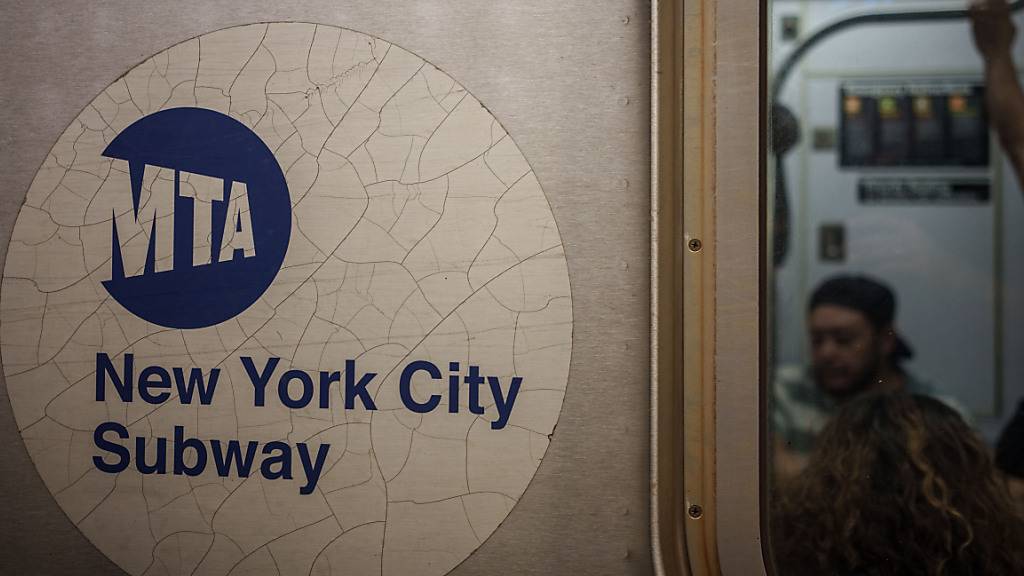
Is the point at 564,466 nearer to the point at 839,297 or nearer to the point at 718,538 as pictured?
the point at 718,538

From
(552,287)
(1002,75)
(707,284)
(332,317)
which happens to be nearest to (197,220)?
(332,317)

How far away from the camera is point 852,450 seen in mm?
1192

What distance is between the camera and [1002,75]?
1168 mm

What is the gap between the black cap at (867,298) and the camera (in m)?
1.19

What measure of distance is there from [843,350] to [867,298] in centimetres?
10

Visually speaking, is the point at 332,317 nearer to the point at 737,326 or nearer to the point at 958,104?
the point at 737,326

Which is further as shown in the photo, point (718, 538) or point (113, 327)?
point (113, 327)

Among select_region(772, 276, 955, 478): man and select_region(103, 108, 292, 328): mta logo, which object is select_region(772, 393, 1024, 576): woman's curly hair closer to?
select_region(772, 276, 955, 478): man

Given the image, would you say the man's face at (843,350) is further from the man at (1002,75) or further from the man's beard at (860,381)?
the man at (1002,75)

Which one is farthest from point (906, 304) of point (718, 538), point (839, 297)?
point (718, 538)

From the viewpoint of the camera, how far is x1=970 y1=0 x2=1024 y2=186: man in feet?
3.81

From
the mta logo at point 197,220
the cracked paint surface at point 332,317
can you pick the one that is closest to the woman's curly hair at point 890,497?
the cracked paint surface at point 332,317

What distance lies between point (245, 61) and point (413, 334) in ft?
2.01

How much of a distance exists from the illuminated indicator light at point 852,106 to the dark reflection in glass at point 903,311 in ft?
0.17
